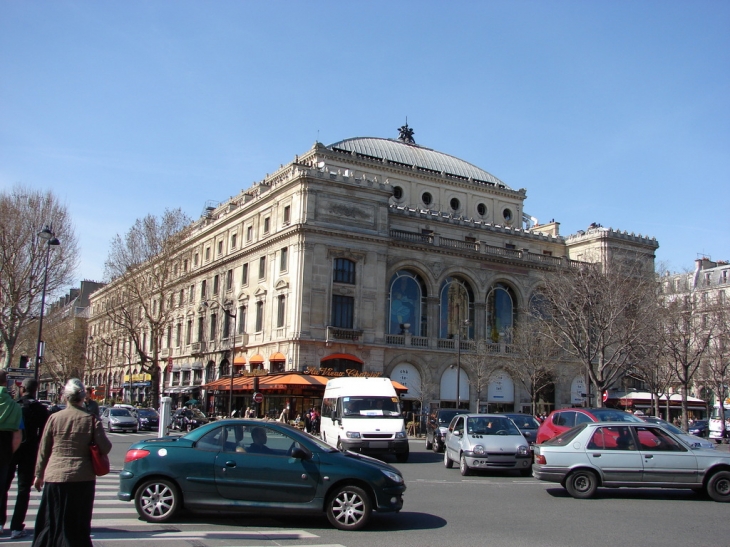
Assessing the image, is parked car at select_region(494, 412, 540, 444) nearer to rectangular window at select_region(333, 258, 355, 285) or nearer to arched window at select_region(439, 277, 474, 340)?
rectangular window at select_region(333, 258, 355, 285)

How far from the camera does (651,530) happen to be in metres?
10.5

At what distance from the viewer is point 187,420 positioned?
122ft

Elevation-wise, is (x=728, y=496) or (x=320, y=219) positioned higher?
(x=320, y=219)

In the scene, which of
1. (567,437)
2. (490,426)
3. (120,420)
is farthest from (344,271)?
(567,437)

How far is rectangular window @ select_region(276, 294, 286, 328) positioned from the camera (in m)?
47.3

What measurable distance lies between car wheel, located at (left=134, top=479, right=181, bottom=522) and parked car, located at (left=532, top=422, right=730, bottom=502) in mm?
7505

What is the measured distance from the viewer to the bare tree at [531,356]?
166ft

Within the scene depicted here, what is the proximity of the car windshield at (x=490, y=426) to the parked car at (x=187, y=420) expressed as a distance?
2014 centimetres

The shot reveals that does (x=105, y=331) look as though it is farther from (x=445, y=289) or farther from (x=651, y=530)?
(x=651, y=530)

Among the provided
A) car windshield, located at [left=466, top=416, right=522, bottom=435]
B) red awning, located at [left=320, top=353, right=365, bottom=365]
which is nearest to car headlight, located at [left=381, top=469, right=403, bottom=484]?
car windshield, located at [left=466, top=416, right=522, bottom=435]


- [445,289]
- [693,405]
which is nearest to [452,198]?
[445,289]

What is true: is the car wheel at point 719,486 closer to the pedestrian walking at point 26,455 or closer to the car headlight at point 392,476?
the car headlight at point 392,476

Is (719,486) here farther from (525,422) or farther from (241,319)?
(241,319)

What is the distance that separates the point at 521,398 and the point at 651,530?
45.1 metres
